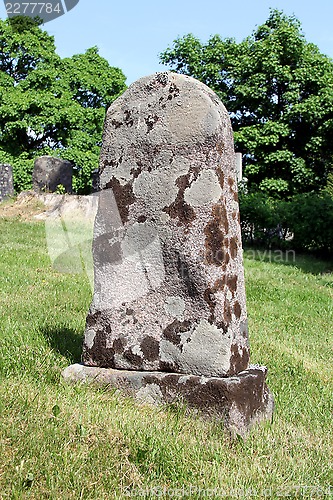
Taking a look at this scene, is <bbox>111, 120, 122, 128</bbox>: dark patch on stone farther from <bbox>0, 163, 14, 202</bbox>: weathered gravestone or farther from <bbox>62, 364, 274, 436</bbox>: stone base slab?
<bbox>0, 163, 14, 202</bbox>: weathered gravestone

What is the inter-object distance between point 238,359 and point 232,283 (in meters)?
0.49

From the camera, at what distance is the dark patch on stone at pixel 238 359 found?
3706 millimetres

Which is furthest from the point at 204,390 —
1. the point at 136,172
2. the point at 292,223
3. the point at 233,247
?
the point at 292,223

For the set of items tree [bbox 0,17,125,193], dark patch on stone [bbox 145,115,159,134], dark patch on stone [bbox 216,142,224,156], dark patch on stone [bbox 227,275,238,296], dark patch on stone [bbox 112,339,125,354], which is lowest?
dark patch on stone [bbox 112,339,125,354]

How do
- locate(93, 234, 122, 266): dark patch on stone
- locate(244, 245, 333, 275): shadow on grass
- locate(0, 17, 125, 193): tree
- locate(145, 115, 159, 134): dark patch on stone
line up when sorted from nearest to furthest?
locate(145, 115, 159, 134): dark patch on stone
locate(93, 234, 122, 266): dark patch on stone
locate(244, 245, 333, 275): shadow on grass
locate(0, 17, 125, 193): tree

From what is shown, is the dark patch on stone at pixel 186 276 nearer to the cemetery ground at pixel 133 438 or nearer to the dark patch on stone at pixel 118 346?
the dark patch on stone at pixel 118 346

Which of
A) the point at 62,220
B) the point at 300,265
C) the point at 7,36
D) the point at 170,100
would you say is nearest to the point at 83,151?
the point at 7,36

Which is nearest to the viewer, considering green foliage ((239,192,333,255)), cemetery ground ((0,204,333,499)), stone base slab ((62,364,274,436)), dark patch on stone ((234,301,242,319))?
cemetery ground ((0,204,333,499))

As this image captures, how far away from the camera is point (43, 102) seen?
29.4 m

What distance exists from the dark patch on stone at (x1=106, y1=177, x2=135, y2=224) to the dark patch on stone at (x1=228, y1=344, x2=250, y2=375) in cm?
115

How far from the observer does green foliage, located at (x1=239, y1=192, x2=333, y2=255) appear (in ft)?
46.8

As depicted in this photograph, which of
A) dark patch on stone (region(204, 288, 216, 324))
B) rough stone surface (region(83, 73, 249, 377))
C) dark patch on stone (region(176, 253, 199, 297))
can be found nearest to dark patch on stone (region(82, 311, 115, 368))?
rough stone surface (region(83, 73, 249, 377))

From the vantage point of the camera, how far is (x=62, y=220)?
52.2 feet

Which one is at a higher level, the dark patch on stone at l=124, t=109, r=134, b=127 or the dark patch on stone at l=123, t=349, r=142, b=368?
the dark patch on stone at l=124, t=109, r=134, b=127
